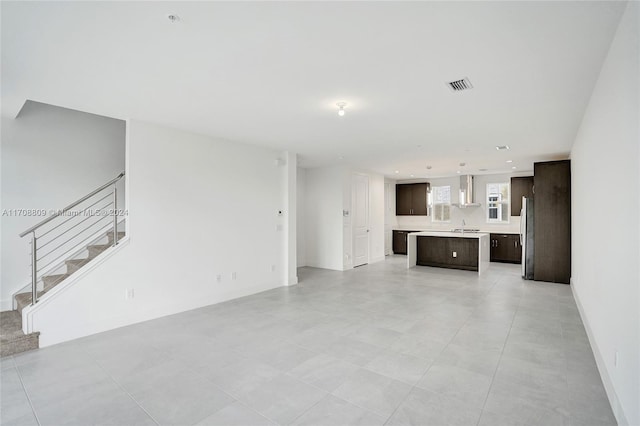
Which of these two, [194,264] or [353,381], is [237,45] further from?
[194,264]

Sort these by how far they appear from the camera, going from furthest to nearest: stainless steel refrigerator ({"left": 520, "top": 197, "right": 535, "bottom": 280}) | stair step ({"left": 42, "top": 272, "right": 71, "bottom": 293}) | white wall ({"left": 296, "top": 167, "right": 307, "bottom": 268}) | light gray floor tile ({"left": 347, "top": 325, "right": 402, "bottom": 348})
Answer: white wall ({"left": 296, "top": 167, "right": 307, "bottom": 268}) → stainless steel refrigerator ({"left": 520, "top": 197, "right": 535, "bottom": 280}) → stair step ({"left": 42, "top": 272, "right": 71, "bottom": 293}) → light gray floor tile ({"left": 347, "top": 325, "right": 402, "bottom": 348})

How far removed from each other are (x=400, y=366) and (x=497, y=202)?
28.7ft

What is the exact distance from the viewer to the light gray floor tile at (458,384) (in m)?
2.47

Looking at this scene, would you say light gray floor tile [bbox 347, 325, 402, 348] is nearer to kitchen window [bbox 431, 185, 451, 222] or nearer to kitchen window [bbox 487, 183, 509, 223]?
kitchen window [bbox 487, 183, 509, 223]

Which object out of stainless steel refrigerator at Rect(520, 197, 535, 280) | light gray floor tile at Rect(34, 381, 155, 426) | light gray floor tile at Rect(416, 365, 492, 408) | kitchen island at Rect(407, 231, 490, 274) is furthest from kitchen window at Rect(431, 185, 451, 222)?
light gray floor tile at Rect(34, 381, 155, 426)

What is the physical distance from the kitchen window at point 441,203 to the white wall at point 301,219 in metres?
5.08

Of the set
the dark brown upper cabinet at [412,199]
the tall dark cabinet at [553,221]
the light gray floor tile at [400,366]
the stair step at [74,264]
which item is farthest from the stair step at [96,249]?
the dark brown upper cabinet at [412,199]

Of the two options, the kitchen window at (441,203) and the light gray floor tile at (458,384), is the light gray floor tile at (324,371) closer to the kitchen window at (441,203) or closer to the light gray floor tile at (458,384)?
the light gray floor tile at (458,384)

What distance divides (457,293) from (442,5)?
199 inches

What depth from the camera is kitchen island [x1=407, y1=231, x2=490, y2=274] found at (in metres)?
7.95

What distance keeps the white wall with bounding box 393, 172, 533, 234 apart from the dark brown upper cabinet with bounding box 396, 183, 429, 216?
1.33 ft

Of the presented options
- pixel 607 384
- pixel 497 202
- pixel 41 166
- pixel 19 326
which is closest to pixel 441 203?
pixel 497 202

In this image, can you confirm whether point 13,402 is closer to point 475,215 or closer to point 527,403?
point 527,403

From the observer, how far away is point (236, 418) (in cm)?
224
